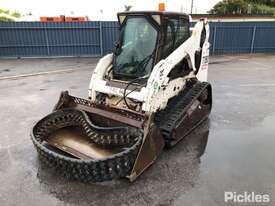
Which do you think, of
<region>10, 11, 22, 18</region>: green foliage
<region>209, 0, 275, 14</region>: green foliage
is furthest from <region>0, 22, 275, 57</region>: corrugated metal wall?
<region>209, 0, 275, 14</region>: green foliage

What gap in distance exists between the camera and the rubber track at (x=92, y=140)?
2746mm

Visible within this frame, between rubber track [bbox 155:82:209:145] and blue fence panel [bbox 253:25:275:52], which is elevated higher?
blue fence panel [bbox 253:25:275:52]

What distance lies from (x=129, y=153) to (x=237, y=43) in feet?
44.1

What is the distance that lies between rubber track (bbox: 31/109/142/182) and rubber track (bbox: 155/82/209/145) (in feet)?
2.09

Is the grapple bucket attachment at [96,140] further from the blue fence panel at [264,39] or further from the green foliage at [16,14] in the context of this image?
the green foliage at [16,14]

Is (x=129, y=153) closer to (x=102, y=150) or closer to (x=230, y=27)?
(x=102, y=150)

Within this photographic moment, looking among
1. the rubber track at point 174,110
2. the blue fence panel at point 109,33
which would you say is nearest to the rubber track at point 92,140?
the rubber track at point 174,110

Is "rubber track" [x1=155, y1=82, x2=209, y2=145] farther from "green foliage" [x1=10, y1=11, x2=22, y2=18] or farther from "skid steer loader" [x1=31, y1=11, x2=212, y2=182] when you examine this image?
"green foliage" [x1=10, y1=11, x2=22, y2=18]

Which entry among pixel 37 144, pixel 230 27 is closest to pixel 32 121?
pixel 37 144

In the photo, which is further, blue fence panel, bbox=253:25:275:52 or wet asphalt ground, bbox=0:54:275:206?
blue fence panel, bbox=253:25:275:52

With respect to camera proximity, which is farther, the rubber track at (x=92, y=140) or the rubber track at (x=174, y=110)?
the rubber track at (x=174, y=110)

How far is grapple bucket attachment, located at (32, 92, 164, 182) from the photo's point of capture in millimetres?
2791

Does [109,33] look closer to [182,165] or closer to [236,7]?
[182,165]

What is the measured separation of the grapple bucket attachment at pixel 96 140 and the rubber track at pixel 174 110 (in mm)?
262
